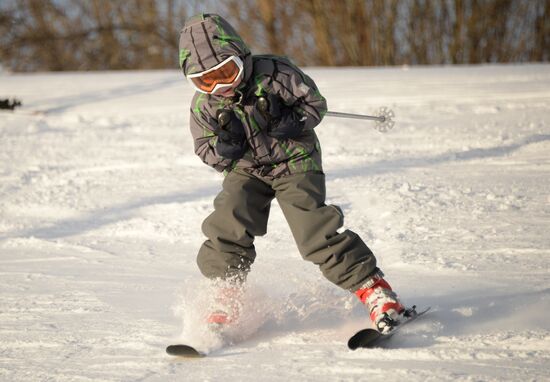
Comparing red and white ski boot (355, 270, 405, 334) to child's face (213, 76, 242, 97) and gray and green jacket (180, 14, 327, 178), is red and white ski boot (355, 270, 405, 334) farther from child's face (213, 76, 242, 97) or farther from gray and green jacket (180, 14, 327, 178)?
child's face (213, 76, 242, 97)

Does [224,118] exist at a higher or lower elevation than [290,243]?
higher

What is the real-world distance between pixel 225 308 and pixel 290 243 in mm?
1644

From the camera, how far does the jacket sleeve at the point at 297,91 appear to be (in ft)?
9.92

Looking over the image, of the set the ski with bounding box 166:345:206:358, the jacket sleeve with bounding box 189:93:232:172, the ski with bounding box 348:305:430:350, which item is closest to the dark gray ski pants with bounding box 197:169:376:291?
the jacket sleeve with bounding box 189:93:232:172

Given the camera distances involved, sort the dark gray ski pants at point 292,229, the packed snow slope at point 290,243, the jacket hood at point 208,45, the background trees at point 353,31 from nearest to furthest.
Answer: the packed snow slope at point 290,243 < the jacket hood at point 208,45 < the dark gray ski pants at point 292,229 < the background trees at point 353,31

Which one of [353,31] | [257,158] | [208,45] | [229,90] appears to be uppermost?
[208,45]

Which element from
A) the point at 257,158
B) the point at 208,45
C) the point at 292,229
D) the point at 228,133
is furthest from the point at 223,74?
the point at 292,229

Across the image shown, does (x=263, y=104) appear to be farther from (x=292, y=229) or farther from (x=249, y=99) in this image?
(x=292, y=229)

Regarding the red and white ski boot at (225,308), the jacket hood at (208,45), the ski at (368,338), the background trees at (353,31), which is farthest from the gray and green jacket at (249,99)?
the background trees at (353,31)

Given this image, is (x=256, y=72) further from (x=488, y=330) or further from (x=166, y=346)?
(x=488, y=330)

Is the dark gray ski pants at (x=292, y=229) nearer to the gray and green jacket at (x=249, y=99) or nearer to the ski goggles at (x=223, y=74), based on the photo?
the gray and green jacket at (x=249, y=99)

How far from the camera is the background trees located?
16.6 meters

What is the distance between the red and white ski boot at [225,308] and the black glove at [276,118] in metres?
0.65

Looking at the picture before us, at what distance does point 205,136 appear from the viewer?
3.06 m
